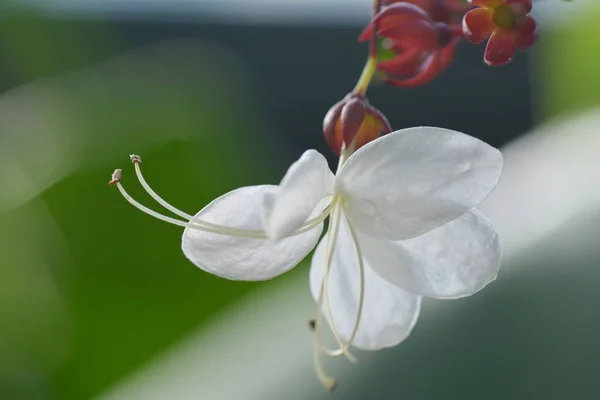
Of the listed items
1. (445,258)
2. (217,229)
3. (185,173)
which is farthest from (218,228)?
(185,173)

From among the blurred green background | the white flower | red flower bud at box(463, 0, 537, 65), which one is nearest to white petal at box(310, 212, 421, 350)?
the white flower

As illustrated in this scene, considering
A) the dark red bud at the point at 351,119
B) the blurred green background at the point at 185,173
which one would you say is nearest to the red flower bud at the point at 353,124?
the dark red bud at the point at 351,119

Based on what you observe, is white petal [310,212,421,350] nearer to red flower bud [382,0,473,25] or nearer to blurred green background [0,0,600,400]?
red flower bud [382,0,473,25]

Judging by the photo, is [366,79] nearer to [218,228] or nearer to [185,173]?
[218,228]

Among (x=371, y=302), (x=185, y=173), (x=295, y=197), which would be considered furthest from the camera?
(x=185, y=173)

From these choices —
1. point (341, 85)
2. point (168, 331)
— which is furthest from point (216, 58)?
point (168, 331)

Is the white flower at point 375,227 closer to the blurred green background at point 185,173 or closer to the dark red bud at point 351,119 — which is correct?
the dark red bud at point 351,119
